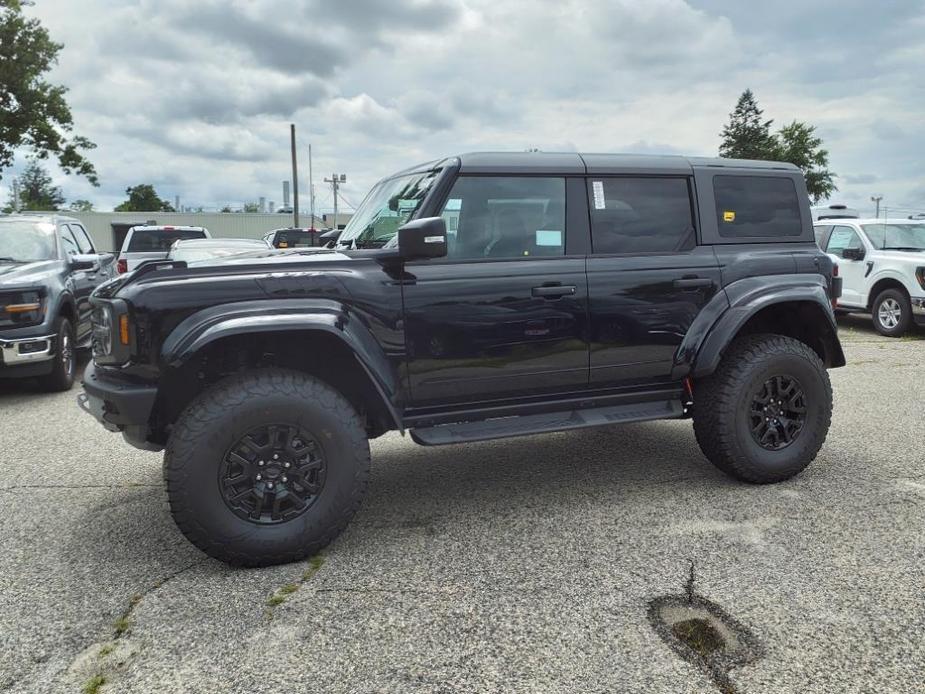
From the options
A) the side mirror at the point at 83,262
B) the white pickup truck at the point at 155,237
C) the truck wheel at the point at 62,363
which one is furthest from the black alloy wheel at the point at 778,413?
the white pickup truck at the point at 155,237

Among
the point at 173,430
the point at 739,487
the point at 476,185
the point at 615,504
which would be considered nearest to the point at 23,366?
the point at 173,430

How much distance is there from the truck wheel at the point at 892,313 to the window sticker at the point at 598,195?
29.5ft

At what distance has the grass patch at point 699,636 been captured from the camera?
2469mm

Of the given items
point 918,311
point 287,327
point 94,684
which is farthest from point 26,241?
point 918,311

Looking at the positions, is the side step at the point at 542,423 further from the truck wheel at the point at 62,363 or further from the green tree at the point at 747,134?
the green tree at the point at 747,134

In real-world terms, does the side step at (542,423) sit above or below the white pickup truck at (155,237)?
below

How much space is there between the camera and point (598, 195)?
384 centimetres

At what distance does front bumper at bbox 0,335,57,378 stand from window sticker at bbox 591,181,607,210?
5.25m

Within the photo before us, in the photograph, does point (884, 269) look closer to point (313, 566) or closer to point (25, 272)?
point (313, 566)

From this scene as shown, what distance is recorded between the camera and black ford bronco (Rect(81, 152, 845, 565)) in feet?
10.0

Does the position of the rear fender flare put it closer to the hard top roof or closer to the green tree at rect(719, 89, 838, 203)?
the hard top roof

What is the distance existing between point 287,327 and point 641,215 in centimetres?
204

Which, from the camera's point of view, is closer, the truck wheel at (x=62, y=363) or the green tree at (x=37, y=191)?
the truck wheel at (x=62, y=363)

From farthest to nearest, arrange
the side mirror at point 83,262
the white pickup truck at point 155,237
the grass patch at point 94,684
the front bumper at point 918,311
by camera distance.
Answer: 1. the white pickup truck at point 155,237
2. the front bumper at point 918,311
3. the side mirror at point 83,262
4. the grass patch at point 94,684
